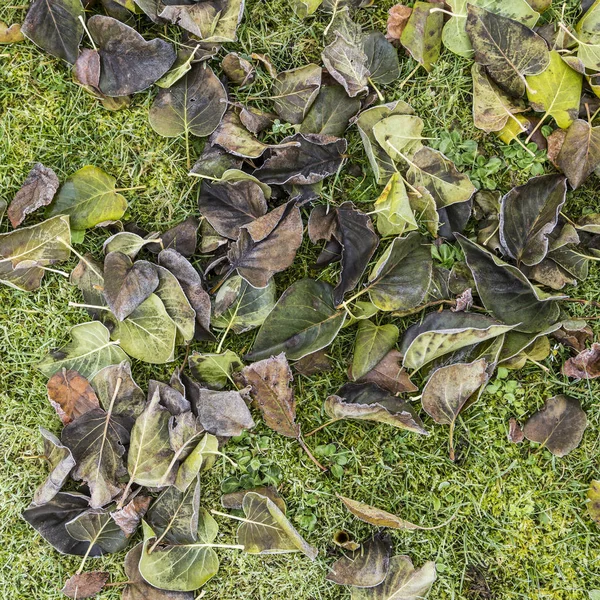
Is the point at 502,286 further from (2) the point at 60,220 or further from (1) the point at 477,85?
(2) the point at 60,220

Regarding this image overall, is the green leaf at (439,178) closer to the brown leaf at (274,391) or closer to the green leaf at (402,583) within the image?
the brown leaf at (274,391)

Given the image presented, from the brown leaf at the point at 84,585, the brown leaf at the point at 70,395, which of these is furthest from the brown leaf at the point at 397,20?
the brown leaf at the point at 84,585

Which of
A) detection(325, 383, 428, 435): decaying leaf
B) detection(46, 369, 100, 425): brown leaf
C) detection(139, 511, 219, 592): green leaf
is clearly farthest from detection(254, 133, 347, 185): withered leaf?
detection(139, 511, 219, 592): green leaf

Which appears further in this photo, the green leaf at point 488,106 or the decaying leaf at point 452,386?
the green leaf at point 488,106

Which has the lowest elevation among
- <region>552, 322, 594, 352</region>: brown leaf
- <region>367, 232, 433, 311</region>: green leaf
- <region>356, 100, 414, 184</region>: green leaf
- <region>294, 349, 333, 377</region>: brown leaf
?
<region>294, 349, 333, 377</region>: brown leaf

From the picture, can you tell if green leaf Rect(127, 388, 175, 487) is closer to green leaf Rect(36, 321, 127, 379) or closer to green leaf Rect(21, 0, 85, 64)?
green leaf Rect(36, 321, 127, 379)

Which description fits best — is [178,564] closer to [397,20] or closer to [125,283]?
[125,283]

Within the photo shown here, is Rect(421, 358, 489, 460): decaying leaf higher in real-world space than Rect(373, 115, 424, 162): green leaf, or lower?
lower
